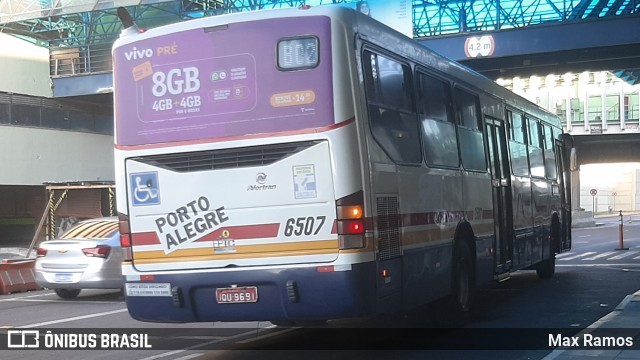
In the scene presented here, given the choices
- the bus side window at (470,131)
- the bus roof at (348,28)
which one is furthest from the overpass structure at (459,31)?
the bus roof at (348,28)

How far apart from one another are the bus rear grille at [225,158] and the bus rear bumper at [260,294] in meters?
1.03

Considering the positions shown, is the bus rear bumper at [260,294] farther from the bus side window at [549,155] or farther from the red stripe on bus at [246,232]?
the bus side window at [549,155]

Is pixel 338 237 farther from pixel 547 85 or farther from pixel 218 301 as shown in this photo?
pixel 547 85

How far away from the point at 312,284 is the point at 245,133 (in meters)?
1.56

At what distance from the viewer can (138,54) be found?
7.91m

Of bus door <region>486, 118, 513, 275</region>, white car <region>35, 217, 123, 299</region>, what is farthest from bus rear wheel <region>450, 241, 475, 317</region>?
white car <region>35, 217, 123, 299</region>

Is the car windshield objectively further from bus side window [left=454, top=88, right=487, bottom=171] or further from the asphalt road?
bus side window [left=454, top=88, right=487, bottom=171]

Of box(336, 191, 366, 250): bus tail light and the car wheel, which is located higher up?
box(336, 191, 366, 250): bus tail light

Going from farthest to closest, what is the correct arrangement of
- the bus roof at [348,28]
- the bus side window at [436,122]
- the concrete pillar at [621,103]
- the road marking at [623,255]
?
the concrete pillar at [621,103], the road marking at [623,255], the bus side window at [436,122], the bus roof at [348,28]

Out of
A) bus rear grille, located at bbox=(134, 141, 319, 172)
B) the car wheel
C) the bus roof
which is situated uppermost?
the bus roof

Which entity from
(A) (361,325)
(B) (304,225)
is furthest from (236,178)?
(A) (361,325)

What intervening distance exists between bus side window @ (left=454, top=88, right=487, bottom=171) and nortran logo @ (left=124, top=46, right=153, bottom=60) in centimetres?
429

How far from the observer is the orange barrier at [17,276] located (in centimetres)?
1616

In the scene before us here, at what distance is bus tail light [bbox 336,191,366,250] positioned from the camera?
699 cm
